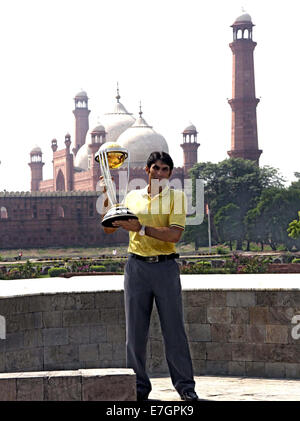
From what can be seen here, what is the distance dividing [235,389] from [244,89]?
42910mm

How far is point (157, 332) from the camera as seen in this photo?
16.8 feet

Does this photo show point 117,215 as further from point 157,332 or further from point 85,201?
point 85,201

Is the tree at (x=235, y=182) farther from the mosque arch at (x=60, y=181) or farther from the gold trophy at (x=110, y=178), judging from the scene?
the gold trophy at (x=110, y=178)

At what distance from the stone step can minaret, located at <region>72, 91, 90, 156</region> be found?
58889 mm

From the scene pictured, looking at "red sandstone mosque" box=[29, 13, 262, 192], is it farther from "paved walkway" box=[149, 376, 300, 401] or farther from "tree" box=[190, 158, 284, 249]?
"paved walkway" box=[149, 376, 300, 401]

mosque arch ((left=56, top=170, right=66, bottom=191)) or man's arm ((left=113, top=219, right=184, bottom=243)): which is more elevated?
mosque arch ((left=56, top=170, right=66, bottom=191))

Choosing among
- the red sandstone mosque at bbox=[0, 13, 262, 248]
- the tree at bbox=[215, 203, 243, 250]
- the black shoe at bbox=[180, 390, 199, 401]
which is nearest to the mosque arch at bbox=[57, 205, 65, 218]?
the red sandstone mosque at bbox=[0, 13, 262, 248]

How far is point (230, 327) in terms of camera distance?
5.00 metres

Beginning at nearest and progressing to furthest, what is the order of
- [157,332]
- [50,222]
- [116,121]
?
[157,332] → [50,222] → [116,121]

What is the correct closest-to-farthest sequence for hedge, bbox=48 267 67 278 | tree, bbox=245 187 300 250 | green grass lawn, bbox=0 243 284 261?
hedge, bbox=48 267 67 278 → tree, bbox=245 187 300 250 → green grass lawn, bbox=0 243 284 261

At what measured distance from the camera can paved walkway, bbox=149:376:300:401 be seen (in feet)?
13.6

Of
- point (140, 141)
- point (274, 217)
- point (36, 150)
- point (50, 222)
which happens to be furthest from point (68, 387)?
point (36, 150)

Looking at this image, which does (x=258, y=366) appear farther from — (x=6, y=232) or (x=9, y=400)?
(x=6, y=232)

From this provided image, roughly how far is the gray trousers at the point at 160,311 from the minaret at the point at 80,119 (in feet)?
192
